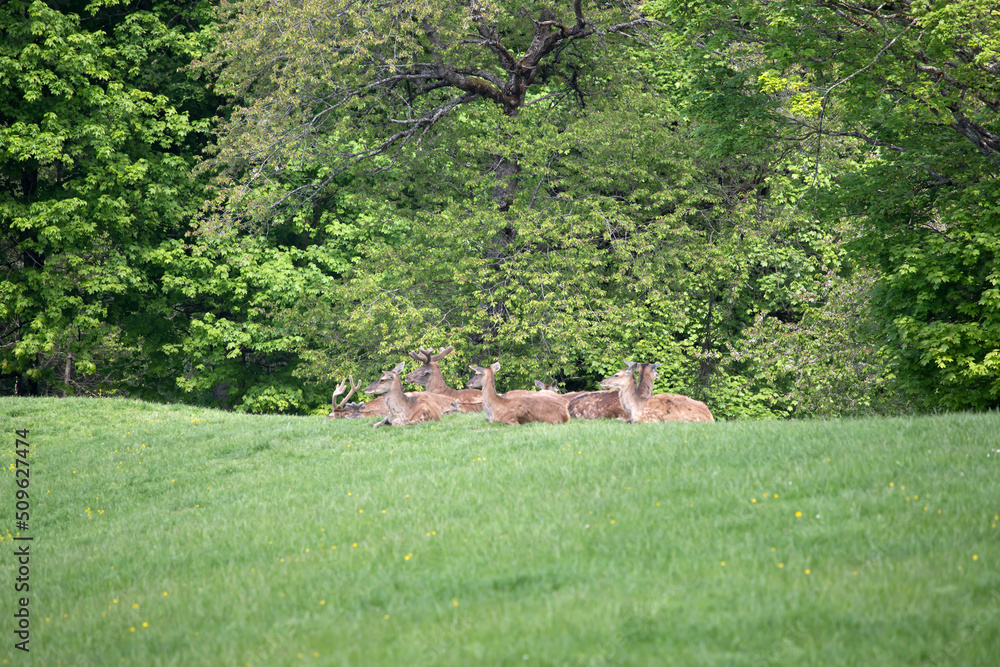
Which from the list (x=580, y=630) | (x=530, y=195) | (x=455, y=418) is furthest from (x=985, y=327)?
(x=530, y=195)

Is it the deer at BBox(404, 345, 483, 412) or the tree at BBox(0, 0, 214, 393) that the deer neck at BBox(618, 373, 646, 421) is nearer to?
the deer at BBox(404, 345, 483, 412)

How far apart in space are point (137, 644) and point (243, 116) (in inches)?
723

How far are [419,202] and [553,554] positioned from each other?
21209mm

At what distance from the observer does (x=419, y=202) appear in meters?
27.1

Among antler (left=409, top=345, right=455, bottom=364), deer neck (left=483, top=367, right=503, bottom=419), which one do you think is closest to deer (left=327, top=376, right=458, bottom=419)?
antler (left=409, top=345, right=455, bottom=364)

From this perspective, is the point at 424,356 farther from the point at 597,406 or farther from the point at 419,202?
the point at 419,202

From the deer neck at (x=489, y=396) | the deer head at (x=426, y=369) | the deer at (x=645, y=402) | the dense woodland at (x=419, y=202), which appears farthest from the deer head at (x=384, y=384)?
the dense woodland at (x=419, y=202)

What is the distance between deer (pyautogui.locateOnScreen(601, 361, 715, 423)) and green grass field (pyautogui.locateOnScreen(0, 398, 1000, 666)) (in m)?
2.20

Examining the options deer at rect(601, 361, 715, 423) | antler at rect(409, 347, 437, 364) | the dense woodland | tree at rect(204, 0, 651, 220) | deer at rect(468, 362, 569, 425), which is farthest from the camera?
the dense woodland

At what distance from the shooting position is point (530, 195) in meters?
24.4

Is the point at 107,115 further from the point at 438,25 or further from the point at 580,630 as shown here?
the point at 580,630

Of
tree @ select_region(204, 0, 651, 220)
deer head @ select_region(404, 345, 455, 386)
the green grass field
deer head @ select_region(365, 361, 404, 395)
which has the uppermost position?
tree @ select_region(204, 0, 651, 220)

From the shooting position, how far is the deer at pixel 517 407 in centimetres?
1423

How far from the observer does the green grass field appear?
545 cm
